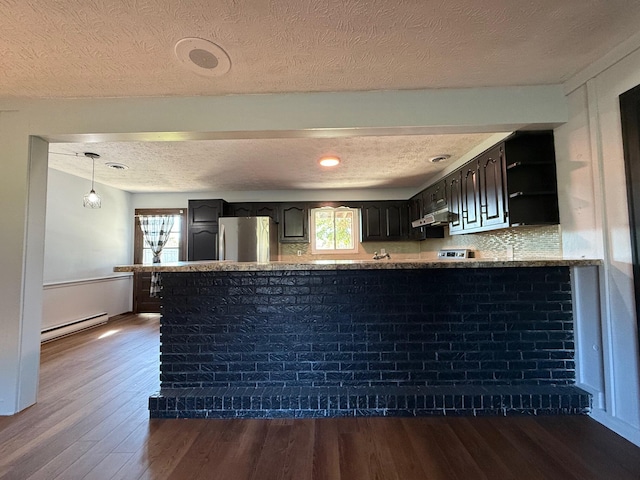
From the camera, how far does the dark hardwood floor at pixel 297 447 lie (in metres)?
1.52

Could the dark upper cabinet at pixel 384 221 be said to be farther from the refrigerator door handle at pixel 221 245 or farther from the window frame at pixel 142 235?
the window frame at pixel 142 235

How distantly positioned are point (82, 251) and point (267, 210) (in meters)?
2.89

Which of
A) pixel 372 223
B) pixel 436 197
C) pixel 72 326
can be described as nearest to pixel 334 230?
pixel 372 223

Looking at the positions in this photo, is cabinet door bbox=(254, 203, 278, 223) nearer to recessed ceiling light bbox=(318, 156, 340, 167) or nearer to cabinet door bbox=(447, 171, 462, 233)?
recessed ceiling light bbox=(318, 156, 340, 167)

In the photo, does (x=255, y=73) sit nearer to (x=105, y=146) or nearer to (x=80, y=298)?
(x=105, y=146)

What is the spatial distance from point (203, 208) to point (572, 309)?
494 centimetres

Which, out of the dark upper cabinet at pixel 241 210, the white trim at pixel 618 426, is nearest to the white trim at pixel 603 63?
the white trim at pixel 618 426

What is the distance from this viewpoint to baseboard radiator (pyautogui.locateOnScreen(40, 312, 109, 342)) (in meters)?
3.95

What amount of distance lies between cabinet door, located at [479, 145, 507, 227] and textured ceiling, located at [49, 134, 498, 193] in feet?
1.00

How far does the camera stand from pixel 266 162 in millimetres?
3707

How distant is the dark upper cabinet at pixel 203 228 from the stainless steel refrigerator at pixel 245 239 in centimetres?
27

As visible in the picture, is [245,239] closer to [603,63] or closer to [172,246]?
[172,246]

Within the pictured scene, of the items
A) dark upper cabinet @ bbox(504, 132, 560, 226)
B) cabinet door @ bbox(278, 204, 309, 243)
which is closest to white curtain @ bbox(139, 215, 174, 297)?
cabinet door @ bbox(278, 204, 309, 243)

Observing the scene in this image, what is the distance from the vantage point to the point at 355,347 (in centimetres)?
217
